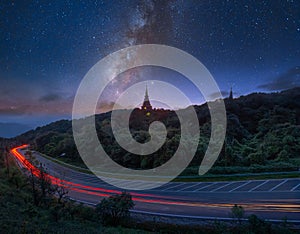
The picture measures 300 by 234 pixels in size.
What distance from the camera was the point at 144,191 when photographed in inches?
731

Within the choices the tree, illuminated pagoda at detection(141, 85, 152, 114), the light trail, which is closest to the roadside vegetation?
the tree

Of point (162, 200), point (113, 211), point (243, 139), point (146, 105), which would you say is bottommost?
point (162, 200)

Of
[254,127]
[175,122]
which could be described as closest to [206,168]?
[175,122]

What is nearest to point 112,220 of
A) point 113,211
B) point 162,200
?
point 113,211

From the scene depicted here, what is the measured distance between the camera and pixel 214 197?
50.5 ft

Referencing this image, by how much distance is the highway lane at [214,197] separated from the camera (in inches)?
486

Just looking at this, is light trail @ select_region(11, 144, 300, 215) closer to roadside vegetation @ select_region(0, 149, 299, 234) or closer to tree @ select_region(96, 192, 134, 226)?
roadside vegetation @ select_region(0, 149, 299, 234)

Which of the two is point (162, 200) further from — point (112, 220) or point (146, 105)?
point (146, 105)

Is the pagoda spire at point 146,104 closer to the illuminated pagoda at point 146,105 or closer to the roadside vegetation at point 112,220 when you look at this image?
the illuminated pagoda at point 146,105

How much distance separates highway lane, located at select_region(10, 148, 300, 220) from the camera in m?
12.4

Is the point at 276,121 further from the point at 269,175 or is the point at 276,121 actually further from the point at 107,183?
the point at 107,183

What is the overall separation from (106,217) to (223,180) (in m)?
14.8

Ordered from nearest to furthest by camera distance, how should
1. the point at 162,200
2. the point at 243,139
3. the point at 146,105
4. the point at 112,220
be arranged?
the point at 112,220
the point at 162,200
the point at 243,139
the point at 146,105

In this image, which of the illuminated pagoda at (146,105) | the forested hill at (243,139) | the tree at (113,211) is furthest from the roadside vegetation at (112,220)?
the illuminated pagoda at (146,105)
